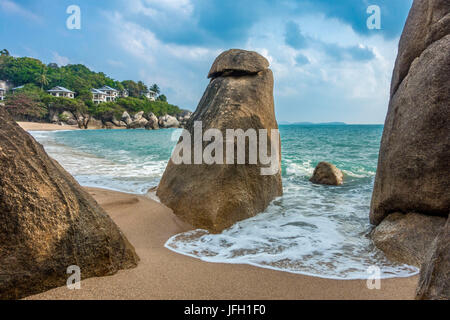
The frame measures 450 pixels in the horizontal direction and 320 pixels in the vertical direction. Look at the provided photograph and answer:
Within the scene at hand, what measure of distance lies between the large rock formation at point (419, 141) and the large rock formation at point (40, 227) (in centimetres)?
265

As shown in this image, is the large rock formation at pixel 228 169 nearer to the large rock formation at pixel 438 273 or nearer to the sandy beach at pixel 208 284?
the sandy beach at pixel 208 284

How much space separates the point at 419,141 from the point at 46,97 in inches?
2448

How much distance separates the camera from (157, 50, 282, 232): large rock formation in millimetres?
3727

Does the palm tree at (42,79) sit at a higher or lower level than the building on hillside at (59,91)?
higher

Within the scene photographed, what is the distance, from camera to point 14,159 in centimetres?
175

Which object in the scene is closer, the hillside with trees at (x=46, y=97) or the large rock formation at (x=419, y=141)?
the large rock formation at (x=419, y=141)

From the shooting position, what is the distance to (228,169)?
384 centimetres

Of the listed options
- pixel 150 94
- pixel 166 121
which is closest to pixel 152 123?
pixel 166 121

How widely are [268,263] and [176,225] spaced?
1466 mm

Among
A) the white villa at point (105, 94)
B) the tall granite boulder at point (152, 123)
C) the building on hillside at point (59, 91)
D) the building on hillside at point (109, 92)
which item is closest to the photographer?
the building on hillside at point (59, 91)

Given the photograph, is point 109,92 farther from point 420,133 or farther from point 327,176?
point 420,133

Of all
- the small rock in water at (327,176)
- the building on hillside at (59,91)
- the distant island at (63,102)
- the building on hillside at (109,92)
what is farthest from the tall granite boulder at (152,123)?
the small rock in water at (327,176)

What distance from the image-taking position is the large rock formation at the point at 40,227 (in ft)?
5.34
